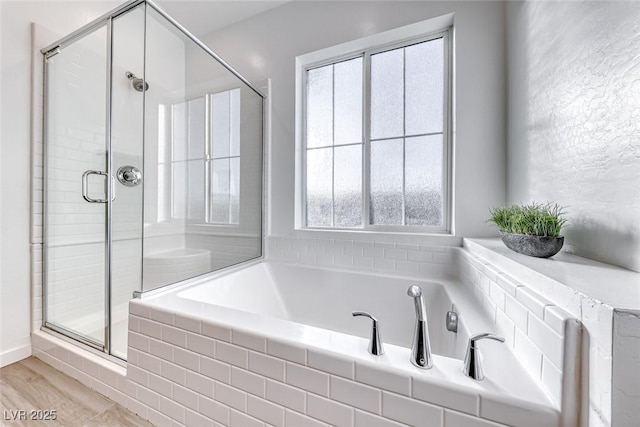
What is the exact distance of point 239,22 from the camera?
2.23 metres

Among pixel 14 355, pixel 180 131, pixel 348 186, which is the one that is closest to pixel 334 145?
pixel 348 186

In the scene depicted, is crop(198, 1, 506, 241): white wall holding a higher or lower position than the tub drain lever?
higher

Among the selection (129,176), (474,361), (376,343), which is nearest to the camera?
(474,361)

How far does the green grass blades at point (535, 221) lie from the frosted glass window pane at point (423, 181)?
24.8 inches

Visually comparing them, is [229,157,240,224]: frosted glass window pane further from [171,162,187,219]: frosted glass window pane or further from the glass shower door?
the glass shower door

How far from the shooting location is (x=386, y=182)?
188 cm

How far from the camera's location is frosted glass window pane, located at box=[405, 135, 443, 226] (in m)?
1.75

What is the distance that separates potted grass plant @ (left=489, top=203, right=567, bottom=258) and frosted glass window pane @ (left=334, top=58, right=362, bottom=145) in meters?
1.23

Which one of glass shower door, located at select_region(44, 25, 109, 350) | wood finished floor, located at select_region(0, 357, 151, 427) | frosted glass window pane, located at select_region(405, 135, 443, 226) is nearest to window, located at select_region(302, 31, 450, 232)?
frosted glass window pane, located at select_region(405, 135, 443, 226)

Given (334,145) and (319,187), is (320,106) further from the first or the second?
(319,187)

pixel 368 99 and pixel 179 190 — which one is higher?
pixel 368 99

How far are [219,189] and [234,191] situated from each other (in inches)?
5.4

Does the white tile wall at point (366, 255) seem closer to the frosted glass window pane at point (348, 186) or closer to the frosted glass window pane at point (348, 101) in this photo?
the frosted glass window pane at point (348, 186)

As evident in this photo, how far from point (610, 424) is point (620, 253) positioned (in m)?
0.56
